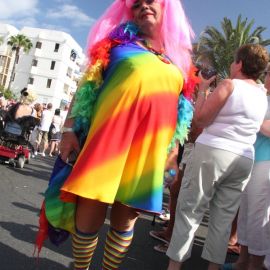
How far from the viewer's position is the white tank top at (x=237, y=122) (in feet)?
8.95

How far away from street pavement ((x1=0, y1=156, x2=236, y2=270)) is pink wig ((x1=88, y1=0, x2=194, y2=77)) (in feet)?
5.10

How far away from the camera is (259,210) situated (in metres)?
3.08

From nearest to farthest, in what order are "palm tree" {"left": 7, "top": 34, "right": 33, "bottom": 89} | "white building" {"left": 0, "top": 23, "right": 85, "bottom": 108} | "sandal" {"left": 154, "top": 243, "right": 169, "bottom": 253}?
"sandal" {"left": 154, "top": 243, "right": 169, "bottom": 253}
"palm tree" {"left": 7, "top": 34, "right": 33, "bottom": 89}
"white building" {"left": 0, "top": 23, "right": 85, "bottom": 108}

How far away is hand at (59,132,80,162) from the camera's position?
2.04m

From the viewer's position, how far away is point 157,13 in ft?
7.04

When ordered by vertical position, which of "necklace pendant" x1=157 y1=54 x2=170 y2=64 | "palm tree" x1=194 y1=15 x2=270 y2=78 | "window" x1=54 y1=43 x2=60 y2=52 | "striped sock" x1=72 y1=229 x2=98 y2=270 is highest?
"window" x1=54 y1=43 x2=60 y2=52

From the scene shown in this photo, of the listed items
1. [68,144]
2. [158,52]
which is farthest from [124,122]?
[158,52]

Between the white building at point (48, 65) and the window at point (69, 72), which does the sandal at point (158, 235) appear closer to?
the white building at point (48, 65)

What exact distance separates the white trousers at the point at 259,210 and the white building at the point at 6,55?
2497 inches

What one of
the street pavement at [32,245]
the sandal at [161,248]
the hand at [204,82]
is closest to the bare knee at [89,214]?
the street pavement at [32,245]

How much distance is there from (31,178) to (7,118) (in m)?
1.52

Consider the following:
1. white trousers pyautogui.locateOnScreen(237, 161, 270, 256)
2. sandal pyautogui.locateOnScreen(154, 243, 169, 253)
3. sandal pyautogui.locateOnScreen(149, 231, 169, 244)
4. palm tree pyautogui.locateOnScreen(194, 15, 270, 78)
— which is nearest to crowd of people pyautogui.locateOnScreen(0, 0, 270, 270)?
white trousers pyautogui.locateOnScreen(237, 161, 270, 256)

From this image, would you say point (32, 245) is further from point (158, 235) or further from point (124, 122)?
point (124, 122)

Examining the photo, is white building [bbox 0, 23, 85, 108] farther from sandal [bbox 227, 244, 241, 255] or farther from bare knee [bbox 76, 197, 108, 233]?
bare knee [bbox 76, 197, 108, 233]
